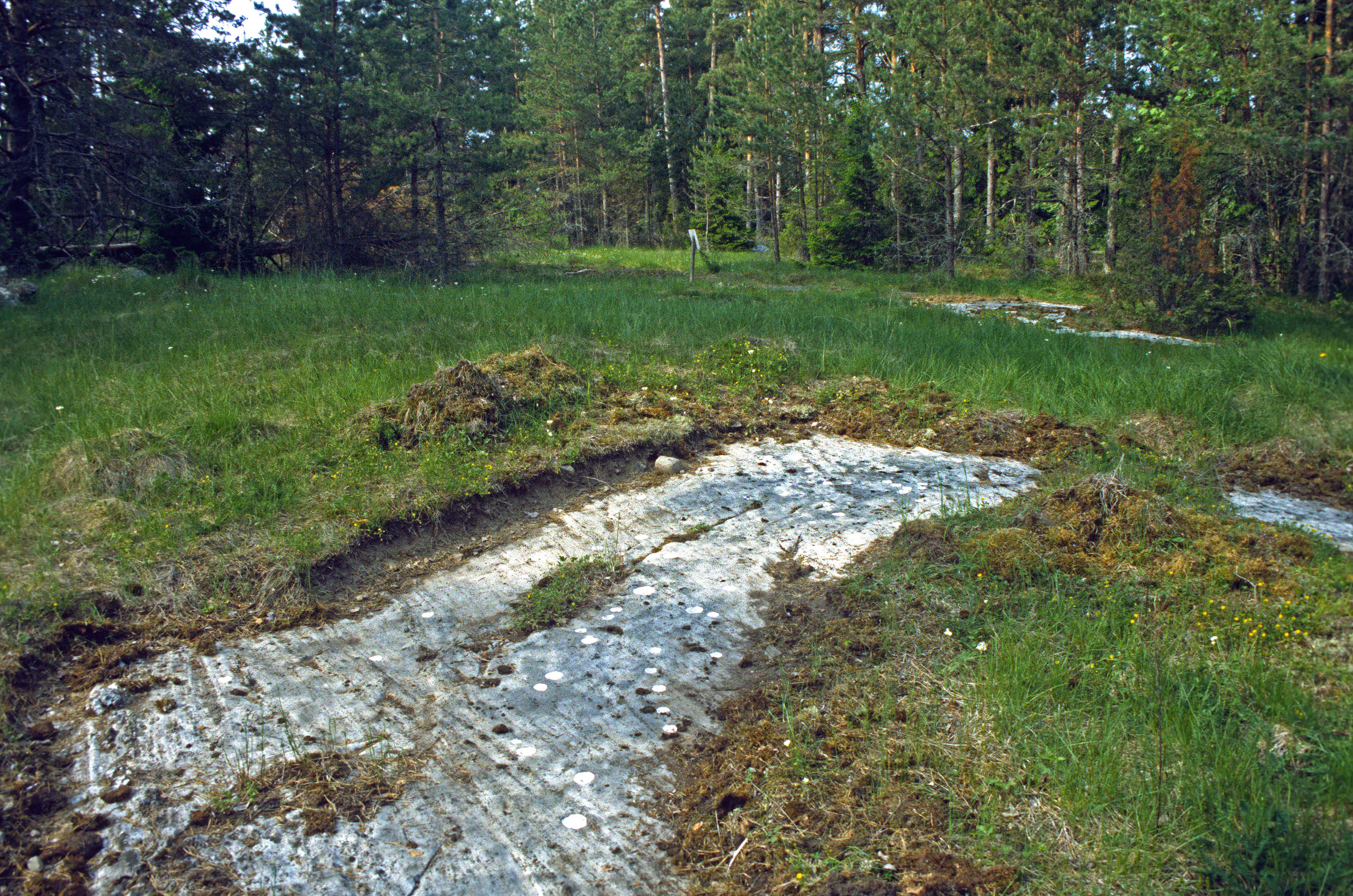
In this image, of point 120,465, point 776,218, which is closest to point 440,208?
point 120,465

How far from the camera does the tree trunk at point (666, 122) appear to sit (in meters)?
33.4

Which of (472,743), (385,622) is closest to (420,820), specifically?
(472,743)

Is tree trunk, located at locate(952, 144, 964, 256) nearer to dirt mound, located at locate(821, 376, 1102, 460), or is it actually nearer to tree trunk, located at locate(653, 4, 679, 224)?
dirt mound, located at locate(821, 376, 1102, 460)

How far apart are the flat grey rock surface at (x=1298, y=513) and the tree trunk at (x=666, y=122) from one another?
30.3 meters

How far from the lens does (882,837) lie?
2529 millimetres

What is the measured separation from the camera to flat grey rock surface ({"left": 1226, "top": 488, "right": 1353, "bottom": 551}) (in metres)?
4.52

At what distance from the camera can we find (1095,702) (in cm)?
299

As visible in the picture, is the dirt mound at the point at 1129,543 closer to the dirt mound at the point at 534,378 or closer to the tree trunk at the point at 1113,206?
the dirt mound at the point at 534,378

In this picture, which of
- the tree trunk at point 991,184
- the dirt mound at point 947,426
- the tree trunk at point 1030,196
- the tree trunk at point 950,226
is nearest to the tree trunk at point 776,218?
the tree trunk at point 991,184

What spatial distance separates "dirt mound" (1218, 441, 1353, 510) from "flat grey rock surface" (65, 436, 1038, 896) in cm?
195

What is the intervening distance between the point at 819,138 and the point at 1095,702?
79.1 ft

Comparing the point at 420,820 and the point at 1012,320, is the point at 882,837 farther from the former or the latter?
the point at 1012,320

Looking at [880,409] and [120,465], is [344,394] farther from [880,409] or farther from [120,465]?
[880,409]

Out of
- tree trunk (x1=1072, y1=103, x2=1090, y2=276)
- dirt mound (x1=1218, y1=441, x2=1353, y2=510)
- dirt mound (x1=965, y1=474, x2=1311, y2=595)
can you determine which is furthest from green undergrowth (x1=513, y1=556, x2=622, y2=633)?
tree trunk (x1=1072, y1=103, x2=1090, y2=276)
